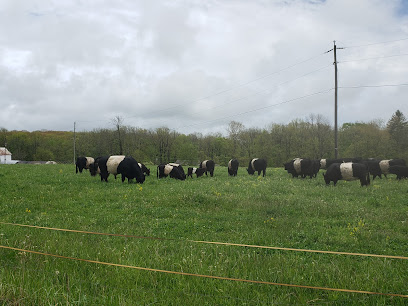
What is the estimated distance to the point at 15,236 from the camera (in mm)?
7656

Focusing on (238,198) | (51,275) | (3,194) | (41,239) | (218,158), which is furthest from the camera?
(218,158)

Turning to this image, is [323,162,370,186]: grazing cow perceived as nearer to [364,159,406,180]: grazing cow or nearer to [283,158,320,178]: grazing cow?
[283,158,320,178]: grazing cow

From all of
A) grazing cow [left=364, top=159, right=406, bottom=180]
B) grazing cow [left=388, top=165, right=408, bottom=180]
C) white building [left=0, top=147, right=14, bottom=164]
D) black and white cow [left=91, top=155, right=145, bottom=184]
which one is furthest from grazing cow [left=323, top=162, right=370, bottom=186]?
white building [left=0, top=147, right=14, bottom=164]

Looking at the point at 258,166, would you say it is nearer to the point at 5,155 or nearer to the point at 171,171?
the point at 171,171

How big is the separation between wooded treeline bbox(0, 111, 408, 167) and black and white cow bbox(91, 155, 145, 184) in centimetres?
4689

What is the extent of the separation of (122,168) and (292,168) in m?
15.9

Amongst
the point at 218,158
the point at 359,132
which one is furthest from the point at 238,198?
the point at 218,158

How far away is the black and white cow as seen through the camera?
68.9ft

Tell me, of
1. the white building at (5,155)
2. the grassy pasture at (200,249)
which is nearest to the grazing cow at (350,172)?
the grassy pasture at (200,249)

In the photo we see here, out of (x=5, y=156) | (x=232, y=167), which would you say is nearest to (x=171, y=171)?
(x=232, y=167)

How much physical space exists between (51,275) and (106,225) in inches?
161

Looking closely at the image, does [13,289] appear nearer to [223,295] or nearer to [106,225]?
[223,295]

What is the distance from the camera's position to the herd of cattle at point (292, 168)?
66.8 feet

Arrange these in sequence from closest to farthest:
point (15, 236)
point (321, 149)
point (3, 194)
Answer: point (15, 236), point (3, 194), point (321, 149)
